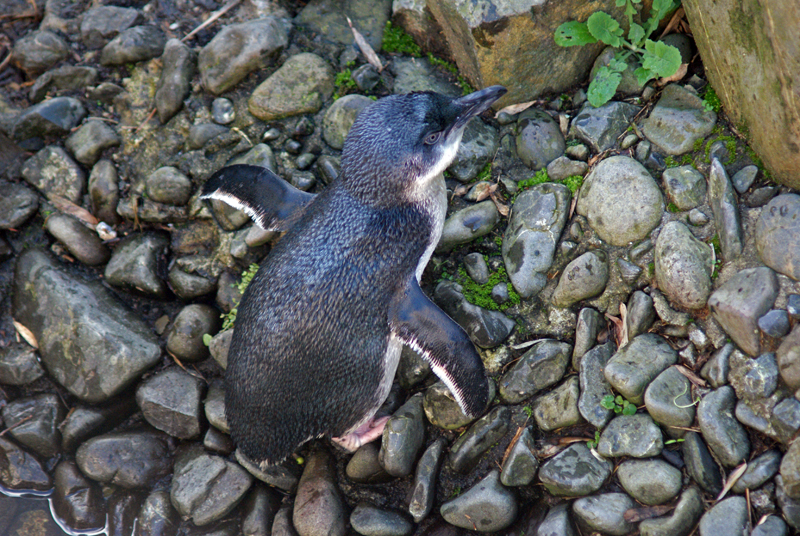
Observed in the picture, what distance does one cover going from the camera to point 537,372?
3.13 metres

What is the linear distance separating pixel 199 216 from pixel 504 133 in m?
2.35

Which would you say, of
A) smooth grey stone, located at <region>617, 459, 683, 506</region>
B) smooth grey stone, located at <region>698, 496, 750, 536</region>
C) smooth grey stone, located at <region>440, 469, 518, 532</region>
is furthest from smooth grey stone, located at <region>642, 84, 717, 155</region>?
smooth grey stone, located at <region>440, 469, 518, 532</region>

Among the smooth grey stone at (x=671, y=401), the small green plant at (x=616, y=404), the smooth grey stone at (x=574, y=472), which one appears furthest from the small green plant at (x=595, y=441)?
the smooth grey stone at (x=671, y=401)

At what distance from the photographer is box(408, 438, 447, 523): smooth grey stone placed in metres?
3.10

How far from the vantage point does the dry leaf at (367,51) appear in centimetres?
423

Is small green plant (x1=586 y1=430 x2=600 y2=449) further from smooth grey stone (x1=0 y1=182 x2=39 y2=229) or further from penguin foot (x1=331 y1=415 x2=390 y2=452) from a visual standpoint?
smooth grey stone (x1=0 y1=182 x2=39 y2=229)

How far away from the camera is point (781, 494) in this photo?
2.32m

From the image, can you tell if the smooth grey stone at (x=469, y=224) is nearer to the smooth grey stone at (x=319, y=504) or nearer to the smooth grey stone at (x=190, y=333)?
the smooth grey stone at (x=319, y=504)

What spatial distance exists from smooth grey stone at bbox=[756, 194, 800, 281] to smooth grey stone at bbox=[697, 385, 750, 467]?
0.63 metres

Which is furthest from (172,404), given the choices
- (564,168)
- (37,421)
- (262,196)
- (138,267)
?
(564,168)

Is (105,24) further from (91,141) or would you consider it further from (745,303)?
(745,303)

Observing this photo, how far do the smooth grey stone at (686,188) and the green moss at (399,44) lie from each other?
7.32ft

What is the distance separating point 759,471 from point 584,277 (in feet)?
4.04

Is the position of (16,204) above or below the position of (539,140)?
above
